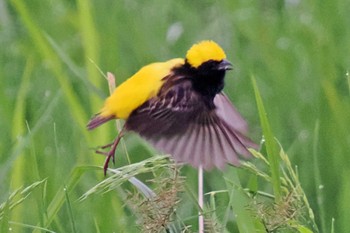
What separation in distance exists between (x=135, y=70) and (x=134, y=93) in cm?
114

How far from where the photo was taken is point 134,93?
2012 millimetres

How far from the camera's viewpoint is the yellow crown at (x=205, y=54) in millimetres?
1949

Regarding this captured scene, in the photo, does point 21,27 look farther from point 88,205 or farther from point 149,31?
point 88,205

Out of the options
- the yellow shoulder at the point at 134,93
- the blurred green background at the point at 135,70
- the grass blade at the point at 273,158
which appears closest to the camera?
the grass blade at the point at 273,158

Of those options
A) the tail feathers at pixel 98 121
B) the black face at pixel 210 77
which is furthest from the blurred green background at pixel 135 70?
the black face at pixel 210 77

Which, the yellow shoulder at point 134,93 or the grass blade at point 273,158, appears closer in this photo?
the grass blade at point 273,158

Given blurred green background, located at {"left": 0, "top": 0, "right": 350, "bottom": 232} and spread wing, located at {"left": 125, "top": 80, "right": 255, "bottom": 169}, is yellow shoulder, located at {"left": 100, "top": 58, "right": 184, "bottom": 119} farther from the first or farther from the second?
blurred green background, located at {"left": 0, "top": 0, "right": 350, "bottom": 232}

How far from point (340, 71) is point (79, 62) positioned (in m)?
0.88

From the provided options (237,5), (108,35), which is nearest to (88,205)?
(108,35)

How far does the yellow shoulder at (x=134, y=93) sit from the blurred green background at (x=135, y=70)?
17cm

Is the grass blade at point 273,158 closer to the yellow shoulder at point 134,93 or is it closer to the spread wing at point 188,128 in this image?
the spread wing at point 188,128

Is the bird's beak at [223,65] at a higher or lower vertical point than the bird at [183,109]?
higher

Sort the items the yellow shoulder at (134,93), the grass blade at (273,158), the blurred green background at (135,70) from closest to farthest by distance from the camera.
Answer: the grass blade at (273,158) → the yellow shoulder at (134,93) → the blurred green background at (135,70)

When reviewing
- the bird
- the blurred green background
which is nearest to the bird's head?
the bird
